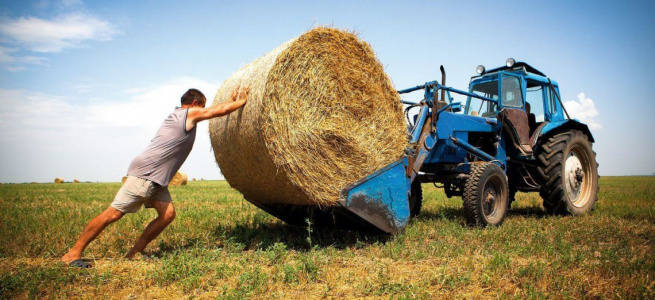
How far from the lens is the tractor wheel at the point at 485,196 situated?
6.09 meters

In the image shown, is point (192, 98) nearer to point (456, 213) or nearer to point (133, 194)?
point (133, 194)

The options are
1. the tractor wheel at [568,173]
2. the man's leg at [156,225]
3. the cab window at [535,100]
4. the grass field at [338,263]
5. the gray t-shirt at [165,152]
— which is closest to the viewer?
the grass field at [338,263]

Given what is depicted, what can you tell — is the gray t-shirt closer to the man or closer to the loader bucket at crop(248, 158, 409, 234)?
the man

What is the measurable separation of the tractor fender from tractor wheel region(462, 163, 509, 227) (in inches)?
67.8

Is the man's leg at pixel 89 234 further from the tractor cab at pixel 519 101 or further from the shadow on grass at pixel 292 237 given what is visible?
the tractor cab at pixel 519 101

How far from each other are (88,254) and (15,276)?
4.04 feet

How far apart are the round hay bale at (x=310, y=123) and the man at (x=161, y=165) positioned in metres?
0.39

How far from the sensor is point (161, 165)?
4.54 m

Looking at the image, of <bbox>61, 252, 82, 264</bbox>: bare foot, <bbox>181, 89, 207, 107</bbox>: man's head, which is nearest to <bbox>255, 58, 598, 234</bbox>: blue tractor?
<bbox>181, 89, 207, 107</bbox>: man's head

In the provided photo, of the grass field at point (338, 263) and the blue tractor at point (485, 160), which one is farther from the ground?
the blue tractor at point (485, 160)

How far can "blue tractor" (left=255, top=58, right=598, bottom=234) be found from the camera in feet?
17.0

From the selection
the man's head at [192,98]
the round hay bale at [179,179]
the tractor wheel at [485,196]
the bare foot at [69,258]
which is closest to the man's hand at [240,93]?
the man's head at [192,98]

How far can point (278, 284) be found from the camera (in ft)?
11.7

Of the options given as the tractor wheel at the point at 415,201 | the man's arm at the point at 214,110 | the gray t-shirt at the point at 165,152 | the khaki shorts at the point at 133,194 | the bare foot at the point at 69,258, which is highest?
the man's arm at the point at 214,110
